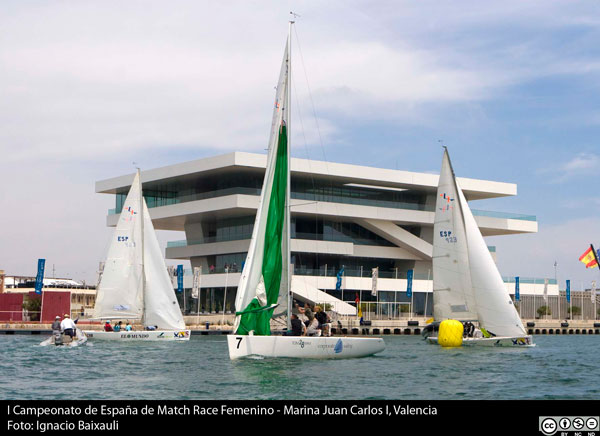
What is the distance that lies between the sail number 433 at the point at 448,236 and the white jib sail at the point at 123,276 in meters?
16.7

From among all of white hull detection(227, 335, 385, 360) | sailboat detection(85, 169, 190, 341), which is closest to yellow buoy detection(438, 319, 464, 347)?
white hull detection(227, 335, 385, 360)

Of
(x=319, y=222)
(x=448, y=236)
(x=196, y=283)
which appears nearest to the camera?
(x=448, y=236)

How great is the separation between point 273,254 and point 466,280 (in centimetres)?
1636

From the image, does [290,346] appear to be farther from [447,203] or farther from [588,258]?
[588,258]

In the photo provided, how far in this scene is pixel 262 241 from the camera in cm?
2902

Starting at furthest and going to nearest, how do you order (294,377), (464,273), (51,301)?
1. (51,301)
2. (464,273)
3. (294,377)

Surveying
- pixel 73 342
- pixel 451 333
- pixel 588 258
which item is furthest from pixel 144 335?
pixel 588 258

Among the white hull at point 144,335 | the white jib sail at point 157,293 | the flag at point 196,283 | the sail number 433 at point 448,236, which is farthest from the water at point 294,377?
the flag at point 196,283

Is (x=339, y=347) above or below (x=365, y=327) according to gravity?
below

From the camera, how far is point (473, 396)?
2100 cm

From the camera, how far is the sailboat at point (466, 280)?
1608 inches

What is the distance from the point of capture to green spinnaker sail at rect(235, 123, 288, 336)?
28.1 meters

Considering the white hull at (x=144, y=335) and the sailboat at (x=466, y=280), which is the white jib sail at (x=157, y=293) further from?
the sailboat at (x=466, y=280)
